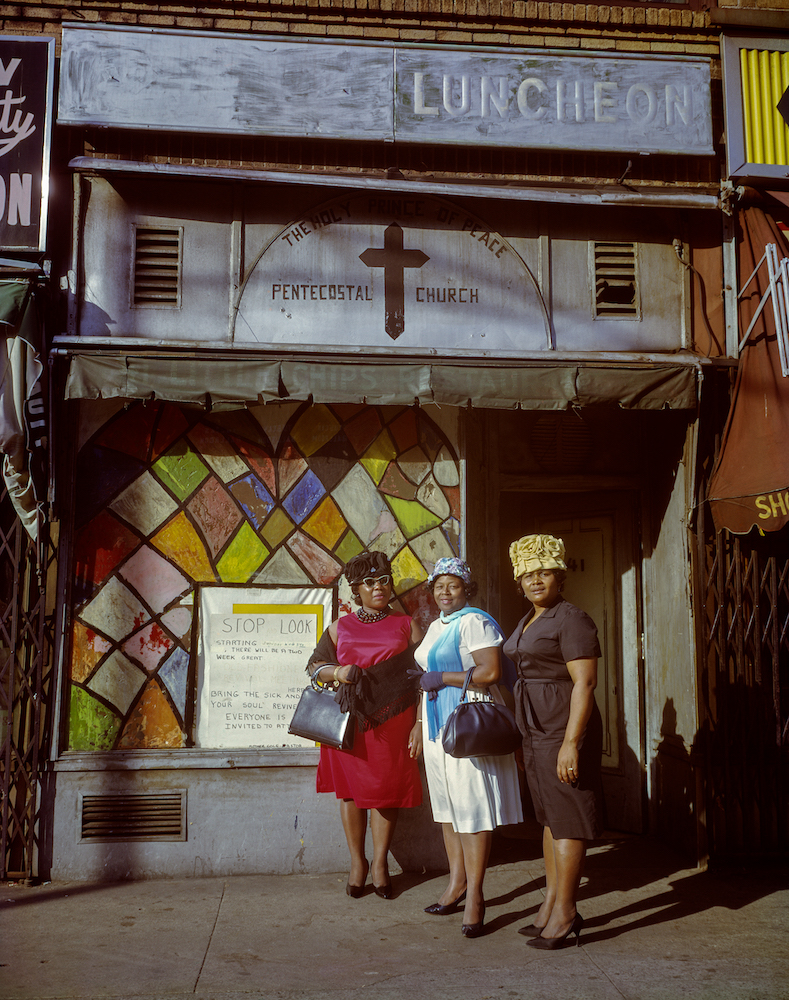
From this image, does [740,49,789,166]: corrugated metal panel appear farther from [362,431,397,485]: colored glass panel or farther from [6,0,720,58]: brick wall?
[362,431,397,485]: colored glass panel

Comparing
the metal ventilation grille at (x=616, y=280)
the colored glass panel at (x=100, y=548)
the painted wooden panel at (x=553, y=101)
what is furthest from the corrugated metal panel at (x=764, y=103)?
the colored glass panel at (x=100, y=548)

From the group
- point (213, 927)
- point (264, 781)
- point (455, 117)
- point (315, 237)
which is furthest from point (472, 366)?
point (213, 927)

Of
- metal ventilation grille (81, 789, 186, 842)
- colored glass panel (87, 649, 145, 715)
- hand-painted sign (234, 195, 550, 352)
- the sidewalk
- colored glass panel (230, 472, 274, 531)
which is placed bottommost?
the sidewalk

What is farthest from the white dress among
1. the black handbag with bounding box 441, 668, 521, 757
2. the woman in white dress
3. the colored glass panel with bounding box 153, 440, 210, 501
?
the colored glass panel with bounding box 153, 440, 210, 501

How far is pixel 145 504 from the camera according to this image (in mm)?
5863

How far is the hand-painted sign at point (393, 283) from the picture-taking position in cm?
605

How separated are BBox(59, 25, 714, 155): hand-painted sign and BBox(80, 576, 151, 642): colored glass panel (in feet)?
10.6

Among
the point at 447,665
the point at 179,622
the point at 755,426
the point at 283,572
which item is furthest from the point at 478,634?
the point at 755,426

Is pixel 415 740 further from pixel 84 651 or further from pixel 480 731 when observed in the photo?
pixel 84 651

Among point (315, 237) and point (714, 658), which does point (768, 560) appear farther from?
point (315, 237)

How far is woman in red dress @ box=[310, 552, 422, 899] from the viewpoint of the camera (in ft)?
16.9

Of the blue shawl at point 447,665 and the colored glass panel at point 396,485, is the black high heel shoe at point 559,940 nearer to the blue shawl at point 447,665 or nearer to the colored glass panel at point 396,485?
the blue shawl at point 447,665

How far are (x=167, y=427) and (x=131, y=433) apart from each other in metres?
0.25

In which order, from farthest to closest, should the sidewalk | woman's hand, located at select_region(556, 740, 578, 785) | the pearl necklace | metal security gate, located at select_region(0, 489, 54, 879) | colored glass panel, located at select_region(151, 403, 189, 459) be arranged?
colored glass panel, located at select_region(151, 403, 189, 459)
metal security gate, located at select_region(0, 489, 54, 879)
the pearl necklace
woman's hand, located at select_region(556, 740, 578, 785)
the sidewalk
